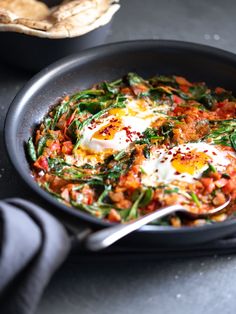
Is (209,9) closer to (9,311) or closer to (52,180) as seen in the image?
(52,180)

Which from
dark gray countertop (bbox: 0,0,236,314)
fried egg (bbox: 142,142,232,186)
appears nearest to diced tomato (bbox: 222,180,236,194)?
fried egg (bbox: 142,142,232,186)

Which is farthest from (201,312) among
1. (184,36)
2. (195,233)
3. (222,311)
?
(184,36)

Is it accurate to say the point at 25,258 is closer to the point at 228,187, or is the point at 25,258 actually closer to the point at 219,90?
the point at 228,187

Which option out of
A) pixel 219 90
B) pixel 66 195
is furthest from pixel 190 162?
pixel 219 90

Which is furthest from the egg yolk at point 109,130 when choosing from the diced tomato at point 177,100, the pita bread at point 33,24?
the pita bread at point 33,24

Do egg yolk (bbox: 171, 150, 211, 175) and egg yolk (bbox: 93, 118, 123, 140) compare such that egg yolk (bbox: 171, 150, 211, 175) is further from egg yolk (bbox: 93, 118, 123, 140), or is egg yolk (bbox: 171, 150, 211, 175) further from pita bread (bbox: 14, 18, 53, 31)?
pita bread (bbox: 14, 18, 53, 31)

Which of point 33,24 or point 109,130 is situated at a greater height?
point 33,24

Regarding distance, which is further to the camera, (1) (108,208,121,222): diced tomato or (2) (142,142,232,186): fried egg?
(2) (142,142,232,186): fried egg
